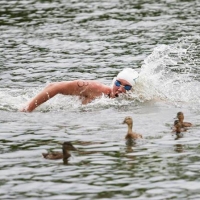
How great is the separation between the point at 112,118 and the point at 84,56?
7.83m

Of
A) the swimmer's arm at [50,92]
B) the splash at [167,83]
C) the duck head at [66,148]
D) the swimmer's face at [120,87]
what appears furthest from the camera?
the splash at [167,83]

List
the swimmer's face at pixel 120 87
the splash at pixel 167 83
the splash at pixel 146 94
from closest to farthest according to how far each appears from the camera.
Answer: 1. the splash at pixel 146 94
2. the swimmer's face at pixel 120 87
3. the splash at pixel 167 83

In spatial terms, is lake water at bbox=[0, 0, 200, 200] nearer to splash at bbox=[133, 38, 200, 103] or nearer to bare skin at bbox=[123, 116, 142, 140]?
splash at bbox=[133, 38, 200, 103]

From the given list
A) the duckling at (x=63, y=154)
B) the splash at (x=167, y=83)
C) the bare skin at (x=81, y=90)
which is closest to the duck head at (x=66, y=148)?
the duckling at (x=63, y=154)

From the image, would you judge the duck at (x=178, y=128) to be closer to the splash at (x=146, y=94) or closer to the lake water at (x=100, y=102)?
the lake water at (x=100, y=102)

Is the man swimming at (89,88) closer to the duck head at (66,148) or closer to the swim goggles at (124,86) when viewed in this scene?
the swim goggles at (124,86)

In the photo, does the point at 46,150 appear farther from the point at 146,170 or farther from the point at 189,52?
the point at 189,52

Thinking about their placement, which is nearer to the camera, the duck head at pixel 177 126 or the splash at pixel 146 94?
the duck head at pixel 177 126

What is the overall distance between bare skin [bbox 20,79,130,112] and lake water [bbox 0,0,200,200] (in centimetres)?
22

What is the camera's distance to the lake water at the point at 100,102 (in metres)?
14.3

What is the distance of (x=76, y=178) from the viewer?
1447cm

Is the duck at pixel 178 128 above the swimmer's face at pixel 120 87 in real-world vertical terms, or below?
below

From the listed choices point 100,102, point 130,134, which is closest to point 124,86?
point 100,102

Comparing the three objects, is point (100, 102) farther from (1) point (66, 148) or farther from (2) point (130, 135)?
(1) point (66, 148)
